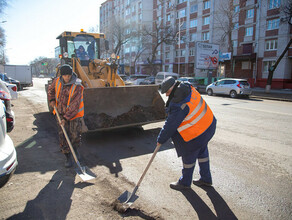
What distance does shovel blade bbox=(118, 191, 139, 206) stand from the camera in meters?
2.89

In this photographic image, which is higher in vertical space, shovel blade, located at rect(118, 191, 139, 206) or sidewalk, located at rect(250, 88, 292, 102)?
sidewalk, located at rect(250, 88, 292, 102)

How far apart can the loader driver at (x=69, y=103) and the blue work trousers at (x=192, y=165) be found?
1.94 meters

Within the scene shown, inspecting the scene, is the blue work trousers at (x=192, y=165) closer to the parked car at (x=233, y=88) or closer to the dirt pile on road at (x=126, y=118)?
the dirt pile on road at (x=126, y=118)

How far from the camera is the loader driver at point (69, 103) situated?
12.8 ft

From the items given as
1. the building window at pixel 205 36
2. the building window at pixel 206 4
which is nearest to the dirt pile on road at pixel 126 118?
the building window at pixel 205 36

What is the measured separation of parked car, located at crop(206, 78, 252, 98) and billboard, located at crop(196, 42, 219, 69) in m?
7.04

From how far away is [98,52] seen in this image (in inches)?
355

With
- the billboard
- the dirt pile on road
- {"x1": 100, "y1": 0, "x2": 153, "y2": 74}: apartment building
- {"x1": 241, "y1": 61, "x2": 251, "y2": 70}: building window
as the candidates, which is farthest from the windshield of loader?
{"x1": 100, "y1": 0, "x2": 153, "y2": 74}: apartment building

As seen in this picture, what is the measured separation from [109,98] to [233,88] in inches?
516

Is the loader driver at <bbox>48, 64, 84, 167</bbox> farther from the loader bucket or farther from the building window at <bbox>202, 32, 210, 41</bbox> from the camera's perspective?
the building window at <bbox>202, 32, 210, 41</bbox>

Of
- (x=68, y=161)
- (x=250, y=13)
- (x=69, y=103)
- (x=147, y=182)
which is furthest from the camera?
(x=250, y=13)

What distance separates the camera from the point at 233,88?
17109mm

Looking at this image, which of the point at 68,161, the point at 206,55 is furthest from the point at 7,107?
the point at 206,55

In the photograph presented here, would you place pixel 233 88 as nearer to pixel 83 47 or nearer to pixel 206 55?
pixel 206 55
